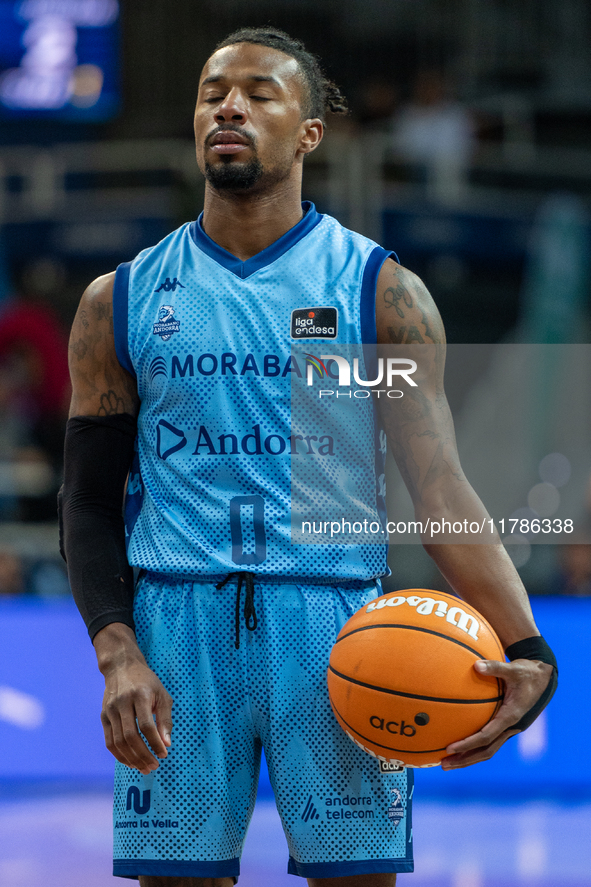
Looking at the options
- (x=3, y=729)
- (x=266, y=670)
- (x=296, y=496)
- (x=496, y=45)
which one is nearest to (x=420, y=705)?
(x=266, y=670)

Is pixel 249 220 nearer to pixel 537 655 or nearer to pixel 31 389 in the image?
pixel 537 655

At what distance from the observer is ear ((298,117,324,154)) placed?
233cm

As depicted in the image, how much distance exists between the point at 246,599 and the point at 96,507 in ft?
1.22

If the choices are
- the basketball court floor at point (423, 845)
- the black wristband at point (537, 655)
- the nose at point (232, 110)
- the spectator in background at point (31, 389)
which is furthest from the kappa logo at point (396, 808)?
the spectator in background at point (31, 389)

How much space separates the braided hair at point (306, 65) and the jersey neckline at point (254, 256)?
10.2 inches

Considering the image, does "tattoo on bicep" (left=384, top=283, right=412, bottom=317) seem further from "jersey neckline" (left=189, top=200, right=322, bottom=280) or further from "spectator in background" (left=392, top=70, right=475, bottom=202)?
"spectator in background" (left=392, top=70, right=475, bottom=202)

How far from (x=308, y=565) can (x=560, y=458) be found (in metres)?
4.38

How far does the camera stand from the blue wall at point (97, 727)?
5.02m

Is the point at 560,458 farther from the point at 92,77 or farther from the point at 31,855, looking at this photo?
the point at 92,77

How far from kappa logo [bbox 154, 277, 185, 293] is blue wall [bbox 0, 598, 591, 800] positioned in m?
3.29

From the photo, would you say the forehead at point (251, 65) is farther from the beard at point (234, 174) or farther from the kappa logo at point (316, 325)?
the kappa logo at point (316, 325)

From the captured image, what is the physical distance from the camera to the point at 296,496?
212 centimetres

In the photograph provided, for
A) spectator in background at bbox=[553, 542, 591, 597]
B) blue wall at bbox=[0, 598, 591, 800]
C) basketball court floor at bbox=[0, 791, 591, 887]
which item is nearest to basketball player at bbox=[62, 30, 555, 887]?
basketball court floor at bbox=[0, 791, 591, 887]

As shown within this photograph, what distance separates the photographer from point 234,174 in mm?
2189
